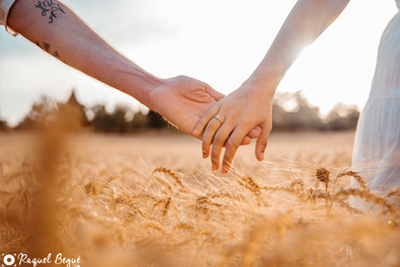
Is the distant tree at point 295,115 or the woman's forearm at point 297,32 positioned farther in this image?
the distant tree at point 295,115

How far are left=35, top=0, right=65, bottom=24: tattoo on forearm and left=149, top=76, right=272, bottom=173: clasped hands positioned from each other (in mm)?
592

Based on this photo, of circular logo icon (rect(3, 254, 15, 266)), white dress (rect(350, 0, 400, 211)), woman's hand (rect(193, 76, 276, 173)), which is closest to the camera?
circular logo icon (rect(3, 254, 15, 266))

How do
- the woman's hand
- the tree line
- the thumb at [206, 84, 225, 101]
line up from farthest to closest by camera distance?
the tree line < the thumb at [206, 84, 225, 101] < the woman's hand

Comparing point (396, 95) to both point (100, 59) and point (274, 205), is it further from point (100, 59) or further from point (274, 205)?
point (100, 59)

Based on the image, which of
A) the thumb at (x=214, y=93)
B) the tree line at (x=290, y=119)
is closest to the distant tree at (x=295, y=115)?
the tree line at (x=290, y=119)

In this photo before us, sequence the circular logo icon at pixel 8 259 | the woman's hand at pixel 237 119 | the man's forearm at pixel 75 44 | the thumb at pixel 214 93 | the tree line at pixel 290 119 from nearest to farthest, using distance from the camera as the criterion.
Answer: the circular logo icon at pixel 8 259, the woman's hand at pixel 237 119, the man's forearm at pixel 75 44, the thumb at pixel 214 93, the tree line at pixel 290 119

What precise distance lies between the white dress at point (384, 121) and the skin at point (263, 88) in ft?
0.84

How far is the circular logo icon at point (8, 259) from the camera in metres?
0.73

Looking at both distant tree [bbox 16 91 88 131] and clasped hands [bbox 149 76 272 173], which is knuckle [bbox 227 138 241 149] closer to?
clasped hands [bbox 149 76 272 173]

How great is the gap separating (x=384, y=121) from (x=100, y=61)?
1299 mm

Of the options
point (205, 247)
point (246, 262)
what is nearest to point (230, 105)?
point (205, 247)

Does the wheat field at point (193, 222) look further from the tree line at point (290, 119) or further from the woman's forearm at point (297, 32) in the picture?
the tree line at point (290, 119)

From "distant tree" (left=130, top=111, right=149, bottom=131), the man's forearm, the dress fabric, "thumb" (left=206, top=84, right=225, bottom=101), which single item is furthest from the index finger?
"distant tree" (left=130, top=111, right=149, bottom=131)

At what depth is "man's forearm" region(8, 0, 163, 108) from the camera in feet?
5.34
